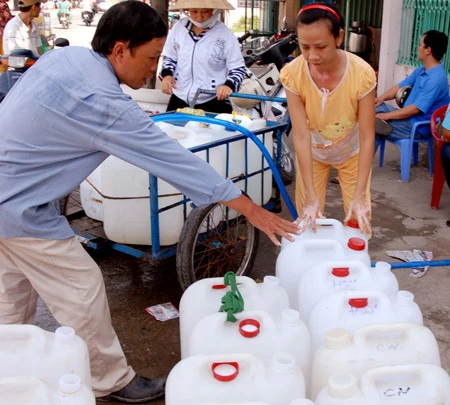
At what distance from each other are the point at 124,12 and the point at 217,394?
1.21m

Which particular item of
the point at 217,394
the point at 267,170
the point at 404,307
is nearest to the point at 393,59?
the point at 267,170

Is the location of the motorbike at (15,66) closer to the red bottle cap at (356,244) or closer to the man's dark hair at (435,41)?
the red bottle cap at (356,244)

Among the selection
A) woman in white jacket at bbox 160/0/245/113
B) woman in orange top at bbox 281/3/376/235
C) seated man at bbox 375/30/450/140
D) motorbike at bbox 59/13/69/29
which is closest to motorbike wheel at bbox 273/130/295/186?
woman in white jacket at bbox 160/0/245/113

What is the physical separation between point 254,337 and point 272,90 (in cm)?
422

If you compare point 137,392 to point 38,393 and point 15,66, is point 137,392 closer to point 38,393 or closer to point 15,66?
point 38,393

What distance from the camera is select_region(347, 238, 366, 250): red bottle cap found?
2.32m

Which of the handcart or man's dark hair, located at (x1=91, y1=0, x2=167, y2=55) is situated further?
the handcart

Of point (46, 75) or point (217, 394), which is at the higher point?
point (46, 75)

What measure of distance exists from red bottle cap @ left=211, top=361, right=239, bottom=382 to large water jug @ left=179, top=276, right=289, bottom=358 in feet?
1.40

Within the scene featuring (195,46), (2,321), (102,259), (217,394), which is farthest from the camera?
(195,46)

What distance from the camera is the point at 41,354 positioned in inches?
65.9

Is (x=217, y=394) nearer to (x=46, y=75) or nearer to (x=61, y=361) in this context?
(x=61, y=361)

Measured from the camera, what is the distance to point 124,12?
190 cm

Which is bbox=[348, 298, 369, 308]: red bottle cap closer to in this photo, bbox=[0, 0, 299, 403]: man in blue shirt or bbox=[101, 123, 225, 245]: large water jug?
bbox=[0, 0, 299, 403]: man in blue shirt
